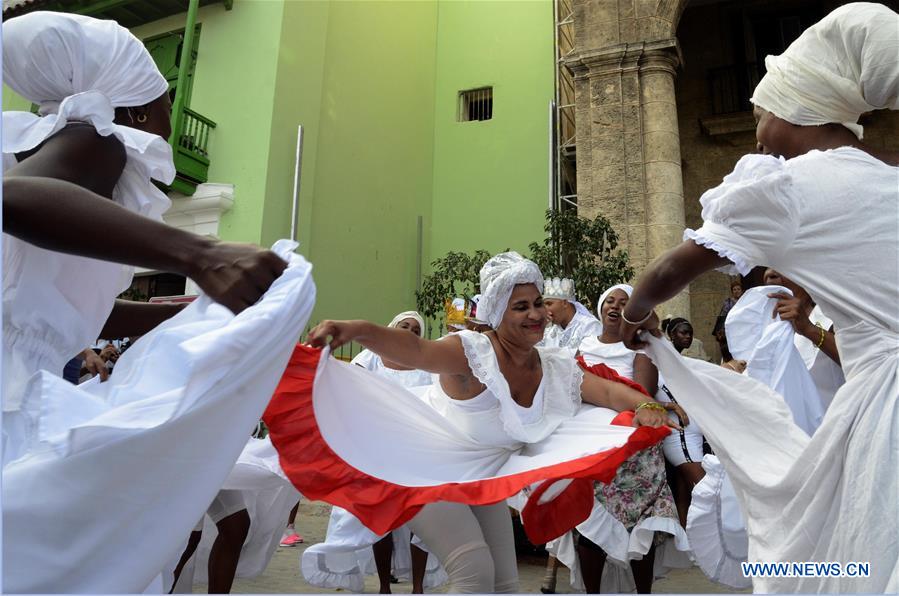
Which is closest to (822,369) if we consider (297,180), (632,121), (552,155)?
(632,121)

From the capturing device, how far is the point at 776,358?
4125 mm

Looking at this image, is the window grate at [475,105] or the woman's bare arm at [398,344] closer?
the woman's bare arm at [398,344]

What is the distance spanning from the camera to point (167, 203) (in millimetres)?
1955

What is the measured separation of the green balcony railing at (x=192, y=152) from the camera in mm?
11406

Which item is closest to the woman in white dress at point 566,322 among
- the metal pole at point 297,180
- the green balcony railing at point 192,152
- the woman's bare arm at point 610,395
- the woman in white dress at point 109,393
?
the woman's bare arm at point 610,395

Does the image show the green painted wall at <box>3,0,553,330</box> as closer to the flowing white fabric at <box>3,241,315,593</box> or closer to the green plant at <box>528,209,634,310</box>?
the green plant at <box>528,209,634,310</box>

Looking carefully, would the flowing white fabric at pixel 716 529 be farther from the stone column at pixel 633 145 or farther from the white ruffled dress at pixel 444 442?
the stone column at pixel 633 145

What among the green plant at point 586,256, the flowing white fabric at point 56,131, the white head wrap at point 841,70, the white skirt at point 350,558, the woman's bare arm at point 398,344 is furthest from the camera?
the green plant at point 586,256

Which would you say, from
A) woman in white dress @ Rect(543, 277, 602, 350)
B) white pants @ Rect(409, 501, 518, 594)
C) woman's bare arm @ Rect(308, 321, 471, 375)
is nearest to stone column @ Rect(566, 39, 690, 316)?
woman in white dress @ Rect(543, 277, 602, 350)

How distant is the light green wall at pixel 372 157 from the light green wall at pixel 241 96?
3.48 ft

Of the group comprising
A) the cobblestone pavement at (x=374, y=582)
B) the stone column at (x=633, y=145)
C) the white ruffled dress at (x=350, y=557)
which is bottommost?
the cobblestone pavement at (x=374, y=582)

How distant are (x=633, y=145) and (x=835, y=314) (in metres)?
7.88

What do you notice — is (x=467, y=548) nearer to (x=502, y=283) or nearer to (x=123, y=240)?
(x=502, y=283)

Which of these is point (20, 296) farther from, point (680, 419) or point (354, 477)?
point (680, 419)
